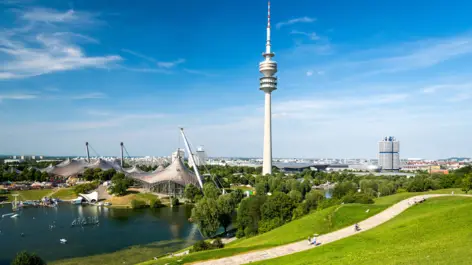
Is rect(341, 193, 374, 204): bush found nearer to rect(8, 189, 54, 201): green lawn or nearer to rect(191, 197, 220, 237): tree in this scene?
rect(191, 197, 220, 237): tree

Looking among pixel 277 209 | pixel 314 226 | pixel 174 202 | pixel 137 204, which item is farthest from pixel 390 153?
pixel 314 226

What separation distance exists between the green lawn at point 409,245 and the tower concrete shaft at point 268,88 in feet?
260

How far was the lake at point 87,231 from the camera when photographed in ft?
114

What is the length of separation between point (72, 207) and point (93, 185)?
47.0ft

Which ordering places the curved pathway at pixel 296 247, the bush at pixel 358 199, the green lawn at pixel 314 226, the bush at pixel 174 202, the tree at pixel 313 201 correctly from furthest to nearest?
the bush at pixel 174 202 → the tree at pixel 313 201 → the bush at pixel 358 199 → the green lawn at pixel 314 226 → the curved pathway at pixel 296 247

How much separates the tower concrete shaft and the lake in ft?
141

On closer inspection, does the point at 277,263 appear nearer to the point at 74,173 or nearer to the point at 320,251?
the point at 320,251

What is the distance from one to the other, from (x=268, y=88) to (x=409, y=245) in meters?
86.7

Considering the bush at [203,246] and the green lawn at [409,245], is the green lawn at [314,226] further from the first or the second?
the green lawn at [409,245]

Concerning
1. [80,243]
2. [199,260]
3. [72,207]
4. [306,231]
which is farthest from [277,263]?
[72,207]

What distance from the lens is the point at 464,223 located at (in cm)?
1677

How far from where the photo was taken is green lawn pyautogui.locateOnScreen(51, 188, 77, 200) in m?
73.8

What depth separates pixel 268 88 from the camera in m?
100

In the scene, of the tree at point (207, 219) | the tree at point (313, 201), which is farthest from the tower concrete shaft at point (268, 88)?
the tree at point (207, 219)
